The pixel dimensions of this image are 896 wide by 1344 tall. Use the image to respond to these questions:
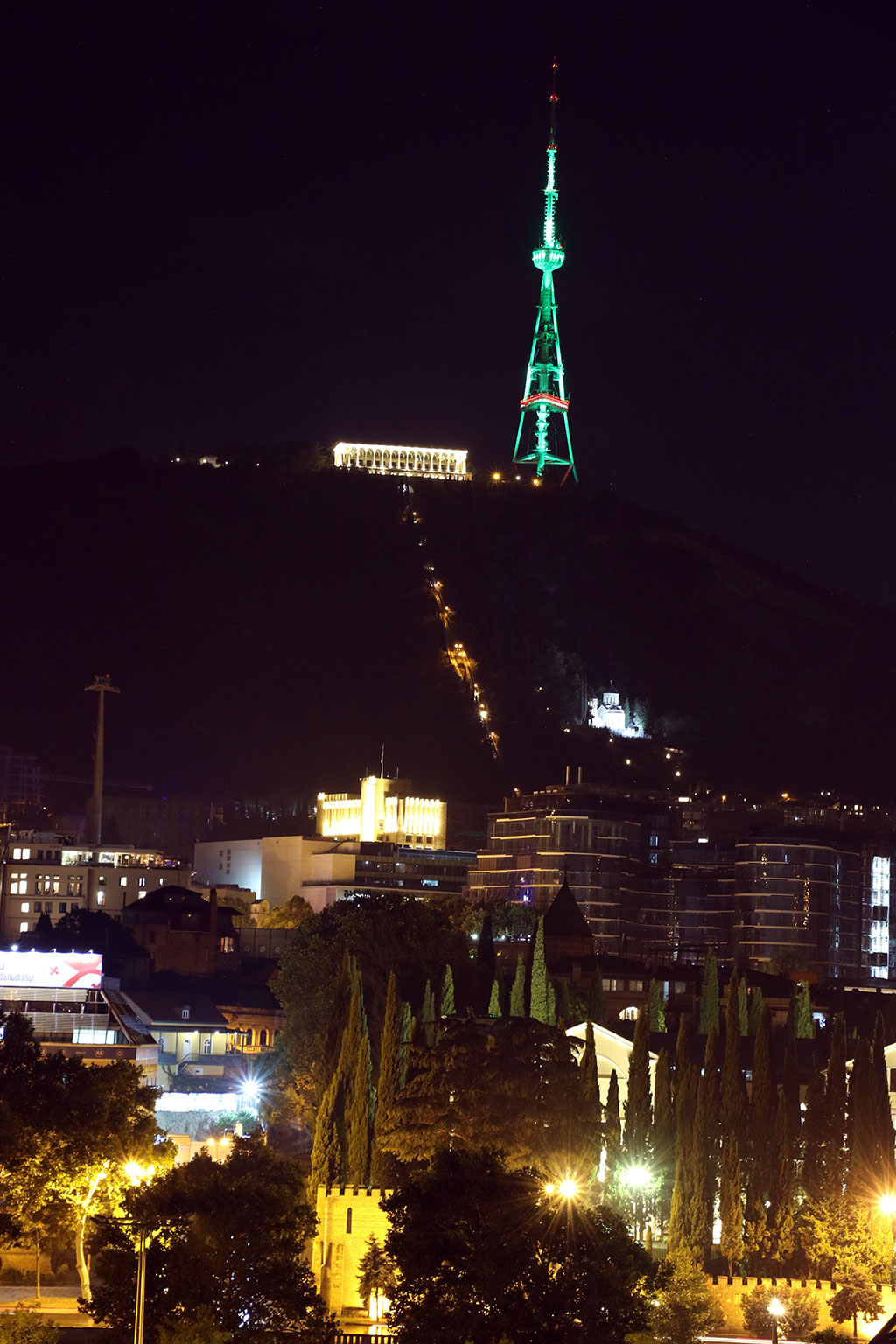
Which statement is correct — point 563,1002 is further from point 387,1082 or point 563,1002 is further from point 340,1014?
point 387,1082

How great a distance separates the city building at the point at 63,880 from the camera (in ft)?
514

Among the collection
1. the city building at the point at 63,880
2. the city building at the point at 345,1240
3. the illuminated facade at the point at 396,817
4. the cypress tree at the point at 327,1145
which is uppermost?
the illuminated facade at the point at 396,817

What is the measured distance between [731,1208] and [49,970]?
34231mm

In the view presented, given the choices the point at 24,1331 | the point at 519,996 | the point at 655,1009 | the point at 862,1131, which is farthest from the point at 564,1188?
the point at 519,996

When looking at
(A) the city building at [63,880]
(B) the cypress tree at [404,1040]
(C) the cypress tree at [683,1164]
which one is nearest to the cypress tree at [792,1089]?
(C) the cypress tree at [683,1164]

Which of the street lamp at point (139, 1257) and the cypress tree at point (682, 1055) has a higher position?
the cypress tree at point (682, 1055)

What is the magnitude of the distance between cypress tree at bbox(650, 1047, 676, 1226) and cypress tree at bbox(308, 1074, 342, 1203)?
37.3 ft

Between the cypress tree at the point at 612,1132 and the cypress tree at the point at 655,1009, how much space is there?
11.8m

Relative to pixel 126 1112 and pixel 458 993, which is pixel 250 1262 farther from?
pixel 458 993

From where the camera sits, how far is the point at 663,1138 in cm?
7575

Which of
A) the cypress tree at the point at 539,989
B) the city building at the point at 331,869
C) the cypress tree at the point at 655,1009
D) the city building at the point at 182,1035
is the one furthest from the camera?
the city building at the point at 331,869

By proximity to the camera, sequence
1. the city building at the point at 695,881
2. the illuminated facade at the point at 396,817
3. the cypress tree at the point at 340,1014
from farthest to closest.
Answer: the illuminated facade at the point at 396,817 → the city building at the point at 695,881 → the cypress tree at the point at 340,1014

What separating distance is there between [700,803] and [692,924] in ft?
67.2

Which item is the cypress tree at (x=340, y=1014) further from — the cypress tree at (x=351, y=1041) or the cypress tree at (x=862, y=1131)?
the cypress tree at (x=862, y=1131)
